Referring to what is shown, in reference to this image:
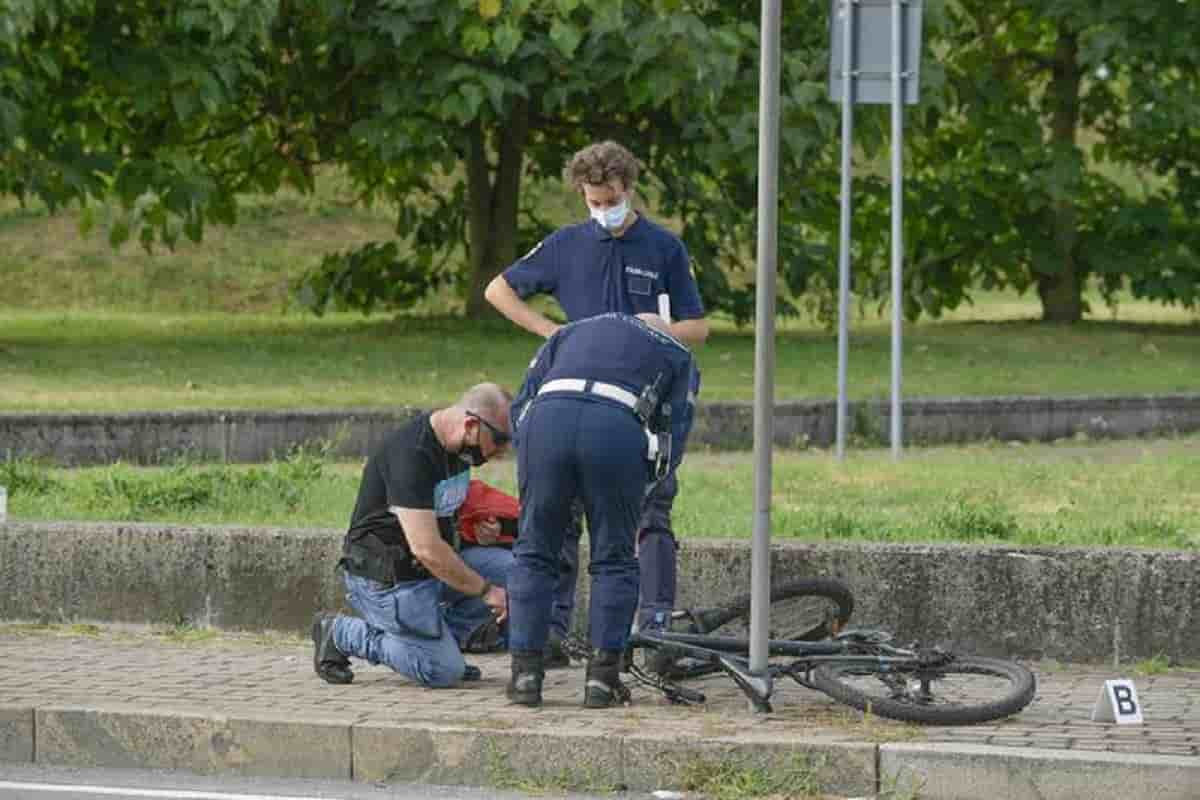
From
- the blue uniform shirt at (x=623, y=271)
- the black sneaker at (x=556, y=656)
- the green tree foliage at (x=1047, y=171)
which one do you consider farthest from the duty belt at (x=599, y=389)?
the green tree foliage at (x=1047, y=171)

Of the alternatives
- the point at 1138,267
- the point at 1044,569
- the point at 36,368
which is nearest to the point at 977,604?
the point at 1044,569

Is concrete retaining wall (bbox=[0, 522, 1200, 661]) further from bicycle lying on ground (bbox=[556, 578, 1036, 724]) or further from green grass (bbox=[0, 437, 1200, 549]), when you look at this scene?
bicycle lying on ground (bbox=[556, 578, 1036, 724])

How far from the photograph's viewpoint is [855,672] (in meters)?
9.53

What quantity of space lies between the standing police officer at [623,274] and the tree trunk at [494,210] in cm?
1807

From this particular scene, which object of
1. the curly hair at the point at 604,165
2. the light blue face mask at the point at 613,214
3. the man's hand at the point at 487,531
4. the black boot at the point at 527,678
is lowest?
the black boot at the point at 527,678

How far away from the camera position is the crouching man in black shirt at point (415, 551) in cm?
997

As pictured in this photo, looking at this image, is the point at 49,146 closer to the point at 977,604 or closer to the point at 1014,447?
the point at 1014,447

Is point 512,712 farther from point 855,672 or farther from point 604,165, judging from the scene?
point 604,165

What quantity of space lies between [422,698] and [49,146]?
15.9 m

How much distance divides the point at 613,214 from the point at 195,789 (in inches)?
109

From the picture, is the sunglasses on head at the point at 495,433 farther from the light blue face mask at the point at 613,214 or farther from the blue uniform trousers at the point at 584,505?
the light blue face mask at the point at 613,214

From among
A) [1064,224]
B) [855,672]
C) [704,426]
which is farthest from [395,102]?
[855,672]

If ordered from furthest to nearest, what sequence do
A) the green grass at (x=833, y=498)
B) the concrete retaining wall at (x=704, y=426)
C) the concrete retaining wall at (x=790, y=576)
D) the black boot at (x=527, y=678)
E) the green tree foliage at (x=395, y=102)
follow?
the green tree foliage at (x=395, y=102) < the concrete retaining wall at (x=704, y=426) < the green grass at (x=833, y=498) < the concrete retaining wall at (x=790, y=576) < the black boot at (x=527, y=678)

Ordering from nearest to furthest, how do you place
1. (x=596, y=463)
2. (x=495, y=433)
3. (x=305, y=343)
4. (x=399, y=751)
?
1. (x=399, y=751)
2. (x=596, y=463)
3. (x=495, y=433)
4. (x=305, y=343)
